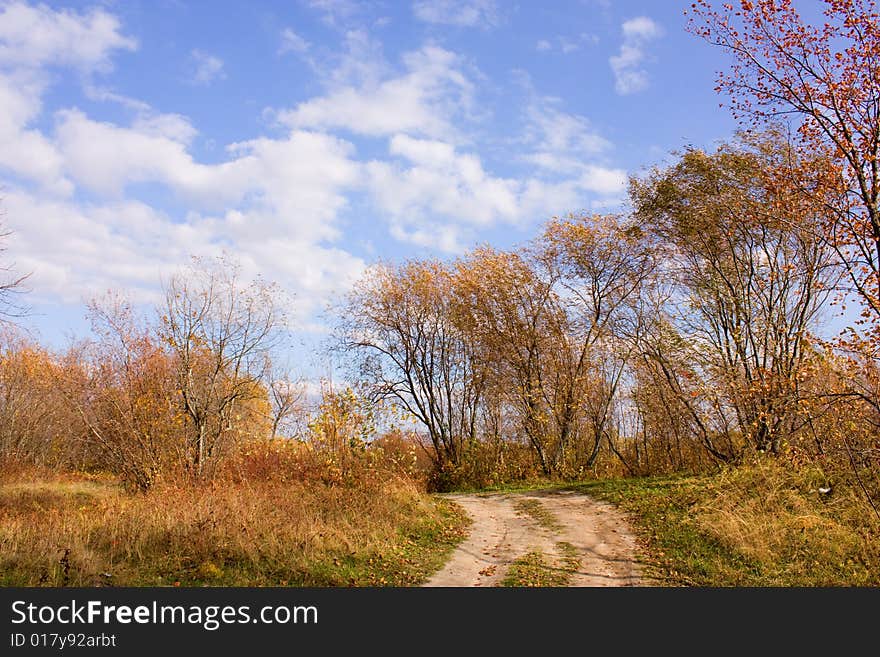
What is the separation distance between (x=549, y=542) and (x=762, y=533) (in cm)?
341

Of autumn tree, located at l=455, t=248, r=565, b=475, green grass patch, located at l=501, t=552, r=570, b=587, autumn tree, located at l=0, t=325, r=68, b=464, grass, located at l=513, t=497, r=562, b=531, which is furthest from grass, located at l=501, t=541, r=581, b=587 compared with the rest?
autumn tree, located at l=0, t=325, r=68, b=464

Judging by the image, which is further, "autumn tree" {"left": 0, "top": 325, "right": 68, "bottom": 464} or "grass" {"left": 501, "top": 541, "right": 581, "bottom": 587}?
"autumn tree" {"left": 0, "top": 325, "right": 68, "bottom": 464}

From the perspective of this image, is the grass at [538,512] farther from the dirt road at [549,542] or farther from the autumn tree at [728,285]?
the autumn tree at [728,285]

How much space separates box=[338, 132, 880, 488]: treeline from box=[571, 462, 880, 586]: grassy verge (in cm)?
93

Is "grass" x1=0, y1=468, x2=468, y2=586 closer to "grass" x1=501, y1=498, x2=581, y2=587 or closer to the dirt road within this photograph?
the dirt road

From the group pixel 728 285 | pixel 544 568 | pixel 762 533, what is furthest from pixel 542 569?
pixel 728 285

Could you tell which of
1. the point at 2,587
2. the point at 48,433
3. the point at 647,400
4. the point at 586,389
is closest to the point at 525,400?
the point at 586,389

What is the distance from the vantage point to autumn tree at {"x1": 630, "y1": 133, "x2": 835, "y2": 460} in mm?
15641

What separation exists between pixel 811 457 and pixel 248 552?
11016 millimetres

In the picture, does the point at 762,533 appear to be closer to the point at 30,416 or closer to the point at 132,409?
the point at 132,409

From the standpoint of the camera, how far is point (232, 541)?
353 inches

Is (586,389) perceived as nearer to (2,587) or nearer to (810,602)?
(810,602)

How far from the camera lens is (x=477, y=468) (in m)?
23.6

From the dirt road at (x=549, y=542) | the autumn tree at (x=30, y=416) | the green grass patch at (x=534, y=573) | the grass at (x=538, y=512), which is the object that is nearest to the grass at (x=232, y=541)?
the dirt road at (x=549, y=542)
